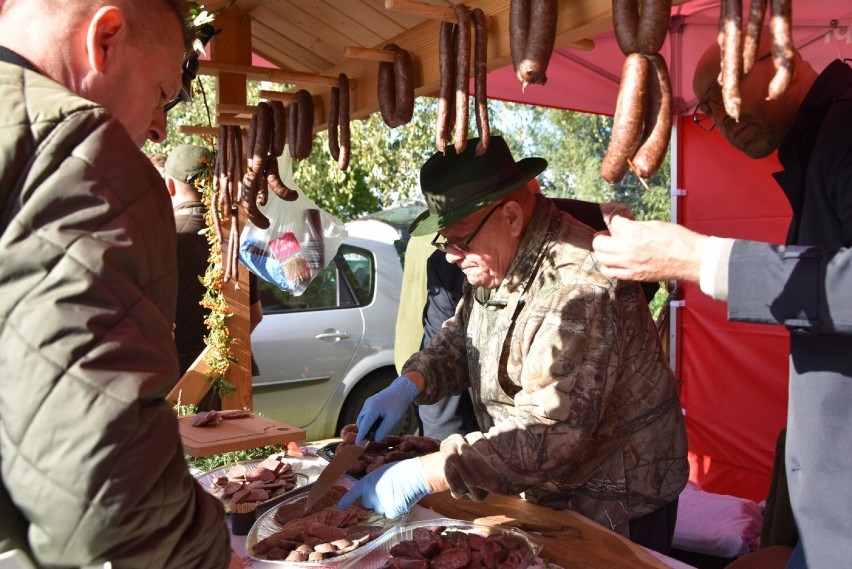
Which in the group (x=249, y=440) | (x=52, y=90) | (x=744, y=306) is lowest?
(x=249, y=440)

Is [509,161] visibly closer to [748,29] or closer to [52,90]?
[748,29]

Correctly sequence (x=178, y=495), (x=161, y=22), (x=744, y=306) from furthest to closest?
(x=744, y=306)
(x=161, y=22)
(x=178, y=495)

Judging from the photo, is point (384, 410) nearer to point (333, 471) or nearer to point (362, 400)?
point (333, 471)

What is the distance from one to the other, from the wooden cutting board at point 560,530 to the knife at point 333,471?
31 centimetres

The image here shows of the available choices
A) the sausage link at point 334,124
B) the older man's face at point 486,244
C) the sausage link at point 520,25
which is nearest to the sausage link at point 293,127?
the sausage link at point 334,124

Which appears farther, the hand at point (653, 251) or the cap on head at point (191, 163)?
the cap on head at point (191, 163)

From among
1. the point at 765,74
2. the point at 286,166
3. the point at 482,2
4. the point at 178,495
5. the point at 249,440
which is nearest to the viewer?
the point at 178,495

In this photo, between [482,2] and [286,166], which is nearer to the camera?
[482,2]

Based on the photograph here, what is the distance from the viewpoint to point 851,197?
5.67 feet

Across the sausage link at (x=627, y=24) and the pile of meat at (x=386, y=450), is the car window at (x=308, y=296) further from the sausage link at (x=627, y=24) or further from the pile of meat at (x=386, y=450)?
the sausage link at (x=627, y=24)

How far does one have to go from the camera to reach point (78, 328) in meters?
1.09

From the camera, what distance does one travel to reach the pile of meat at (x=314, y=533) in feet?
7.18

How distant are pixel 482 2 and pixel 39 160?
1.79 m

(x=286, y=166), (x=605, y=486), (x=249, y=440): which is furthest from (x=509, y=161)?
(x=286, y=166)
